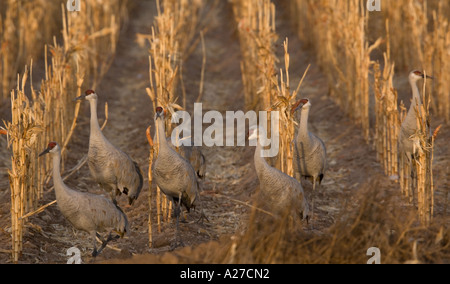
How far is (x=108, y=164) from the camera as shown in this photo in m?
6.59

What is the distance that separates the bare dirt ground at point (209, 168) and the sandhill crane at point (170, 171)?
1.41 feet

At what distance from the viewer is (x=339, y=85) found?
9.89 metres

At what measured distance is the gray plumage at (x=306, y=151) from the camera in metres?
6.98

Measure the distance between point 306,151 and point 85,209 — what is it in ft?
7.96

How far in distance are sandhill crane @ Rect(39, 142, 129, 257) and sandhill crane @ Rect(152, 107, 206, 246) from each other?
546mm

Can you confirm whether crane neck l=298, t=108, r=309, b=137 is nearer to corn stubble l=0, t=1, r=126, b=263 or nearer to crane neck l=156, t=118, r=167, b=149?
crane neck l=156, t=118, r=167, b=149

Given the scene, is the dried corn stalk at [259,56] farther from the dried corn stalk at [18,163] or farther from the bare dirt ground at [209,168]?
the dried corn stalk at [18,163]

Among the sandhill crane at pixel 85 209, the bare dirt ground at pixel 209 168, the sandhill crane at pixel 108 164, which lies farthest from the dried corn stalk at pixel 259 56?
the sandhill crane at pixel 85 209

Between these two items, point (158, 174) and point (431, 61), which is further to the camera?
point (431, 61)

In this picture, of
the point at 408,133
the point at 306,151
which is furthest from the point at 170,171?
the point at 408,133

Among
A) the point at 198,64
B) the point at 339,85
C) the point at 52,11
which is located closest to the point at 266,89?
the point at 339,85

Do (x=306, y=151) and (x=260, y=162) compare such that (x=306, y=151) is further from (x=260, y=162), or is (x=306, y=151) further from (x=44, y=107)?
(x=44, y=107)

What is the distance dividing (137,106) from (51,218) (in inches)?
186

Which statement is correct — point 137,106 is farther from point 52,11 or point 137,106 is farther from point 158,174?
point 158,174
